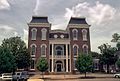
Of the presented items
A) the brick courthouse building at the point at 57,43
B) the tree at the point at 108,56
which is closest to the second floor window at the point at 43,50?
the brick courthouse building at the point at 57,43

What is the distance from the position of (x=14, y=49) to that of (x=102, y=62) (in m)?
22.4

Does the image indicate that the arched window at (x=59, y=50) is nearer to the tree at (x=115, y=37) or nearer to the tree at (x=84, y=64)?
Result: the tree at (x=84, y=64)

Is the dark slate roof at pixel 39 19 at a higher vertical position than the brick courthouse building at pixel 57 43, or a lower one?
higher

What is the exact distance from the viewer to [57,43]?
2327 inches

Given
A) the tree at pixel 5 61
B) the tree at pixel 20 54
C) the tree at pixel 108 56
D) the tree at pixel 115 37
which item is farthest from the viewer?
the tree at pixel 115 37

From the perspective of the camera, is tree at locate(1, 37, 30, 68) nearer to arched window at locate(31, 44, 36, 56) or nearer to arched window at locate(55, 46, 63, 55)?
arched window at locate(31, 44, 36, 56)

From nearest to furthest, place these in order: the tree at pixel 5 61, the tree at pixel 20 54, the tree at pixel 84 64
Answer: the tree at pixel 5 61, the tree at pixel 84 64, the tree at pixel 20 54

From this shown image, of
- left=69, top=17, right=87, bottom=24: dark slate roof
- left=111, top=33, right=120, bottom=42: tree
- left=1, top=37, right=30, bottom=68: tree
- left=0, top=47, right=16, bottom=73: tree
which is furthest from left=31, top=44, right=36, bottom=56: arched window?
left=111, top=33, right=120, bottom=42: tree

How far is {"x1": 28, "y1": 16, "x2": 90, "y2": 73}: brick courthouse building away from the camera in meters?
58.5

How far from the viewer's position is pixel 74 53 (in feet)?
195

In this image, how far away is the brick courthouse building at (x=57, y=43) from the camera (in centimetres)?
5850

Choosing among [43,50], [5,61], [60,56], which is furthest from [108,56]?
[5,61]

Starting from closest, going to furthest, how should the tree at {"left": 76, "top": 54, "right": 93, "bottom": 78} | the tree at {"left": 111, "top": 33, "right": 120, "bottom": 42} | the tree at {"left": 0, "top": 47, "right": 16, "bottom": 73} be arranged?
the tree at {"left": 0, "top": 47, "right": 16, "bottom": 73}, the tree at {"left": 76, "top": 54, "right": 93, "bottom": 78}, the tree at {"left": 111, "top": 33, "right": 120, "bottom": 42}

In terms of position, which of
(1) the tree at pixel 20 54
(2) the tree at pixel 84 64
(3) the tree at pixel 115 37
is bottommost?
(2) the tree at pixel 84 64
